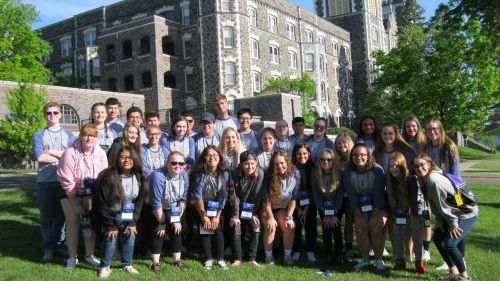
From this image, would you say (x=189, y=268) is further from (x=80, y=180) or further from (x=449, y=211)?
(x=449, y=211)

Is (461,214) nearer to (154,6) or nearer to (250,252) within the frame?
(250,252)

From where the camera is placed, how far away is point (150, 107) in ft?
113

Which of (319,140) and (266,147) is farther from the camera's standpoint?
(319,140)

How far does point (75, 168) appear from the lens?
6387 millimetres

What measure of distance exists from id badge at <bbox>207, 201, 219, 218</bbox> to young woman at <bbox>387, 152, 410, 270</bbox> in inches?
94.0

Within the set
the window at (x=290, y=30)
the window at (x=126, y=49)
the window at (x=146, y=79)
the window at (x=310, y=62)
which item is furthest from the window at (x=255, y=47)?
the window at (x=126, y=49)

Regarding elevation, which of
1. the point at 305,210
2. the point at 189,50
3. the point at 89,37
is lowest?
the point at 305,210

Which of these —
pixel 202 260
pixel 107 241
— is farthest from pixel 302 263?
pixel 107 241

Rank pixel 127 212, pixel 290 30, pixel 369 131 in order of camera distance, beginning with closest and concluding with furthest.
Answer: pixel 127 212
pixel 369 131
pixel 290 30

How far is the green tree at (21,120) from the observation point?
2406cm

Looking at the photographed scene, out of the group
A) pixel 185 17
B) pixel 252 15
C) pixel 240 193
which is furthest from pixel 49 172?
pixel 252 15

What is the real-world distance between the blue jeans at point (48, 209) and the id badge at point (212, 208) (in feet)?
6.90

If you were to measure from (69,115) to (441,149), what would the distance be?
26.3 m

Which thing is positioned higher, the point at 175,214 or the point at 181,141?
the point at 181,141
